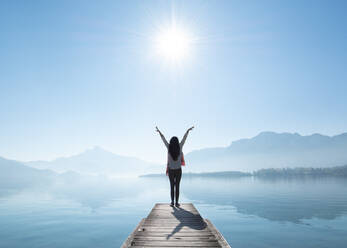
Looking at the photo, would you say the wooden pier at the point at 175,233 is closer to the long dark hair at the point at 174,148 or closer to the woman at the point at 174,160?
the woman at the point at 174,160

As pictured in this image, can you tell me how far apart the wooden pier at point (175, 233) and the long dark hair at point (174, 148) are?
3.45m

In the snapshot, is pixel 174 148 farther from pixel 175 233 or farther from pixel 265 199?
pixel 265 199

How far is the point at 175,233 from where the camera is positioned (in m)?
8.14

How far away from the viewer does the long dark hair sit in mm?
13359

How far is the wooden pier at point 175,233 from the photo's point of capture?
6.92m

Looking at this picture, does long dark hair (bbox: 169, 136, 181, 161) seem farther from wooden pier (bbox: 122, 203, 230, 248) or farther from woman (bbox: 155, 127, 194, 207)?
A: wooden pier (bbox: 122, 203, 230, 248)

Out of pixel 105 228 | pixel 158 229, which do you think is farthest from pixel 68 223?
pixel 158 229

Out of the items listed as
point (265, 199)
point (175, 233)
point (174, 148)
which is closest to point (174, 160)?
point (174, 148)

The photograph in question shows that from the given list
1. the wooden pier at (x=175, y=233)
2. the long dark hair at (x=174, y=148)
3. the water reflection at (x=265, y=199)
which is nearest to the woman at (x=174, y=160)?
the long dark hair at (x=174, y=148)

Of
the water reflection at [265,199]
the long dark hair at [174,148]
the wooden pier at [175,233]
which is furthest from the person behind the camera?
the water reflection at [265,199]

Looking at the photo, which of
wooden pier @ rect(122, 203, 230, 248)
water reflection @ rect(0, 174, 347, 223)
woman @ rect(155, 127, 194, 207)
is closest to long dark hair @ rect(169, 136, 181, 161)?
woman @ rect(155, 127, 194, 207)

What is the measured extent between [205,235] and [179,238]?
99 centimetres

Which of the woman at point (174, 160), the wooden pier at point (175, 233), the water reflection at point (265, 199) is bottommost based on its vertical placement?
the water reflection at point (265, 199)

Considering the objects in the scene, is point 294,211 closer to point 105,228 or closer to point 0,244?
point 105,228
